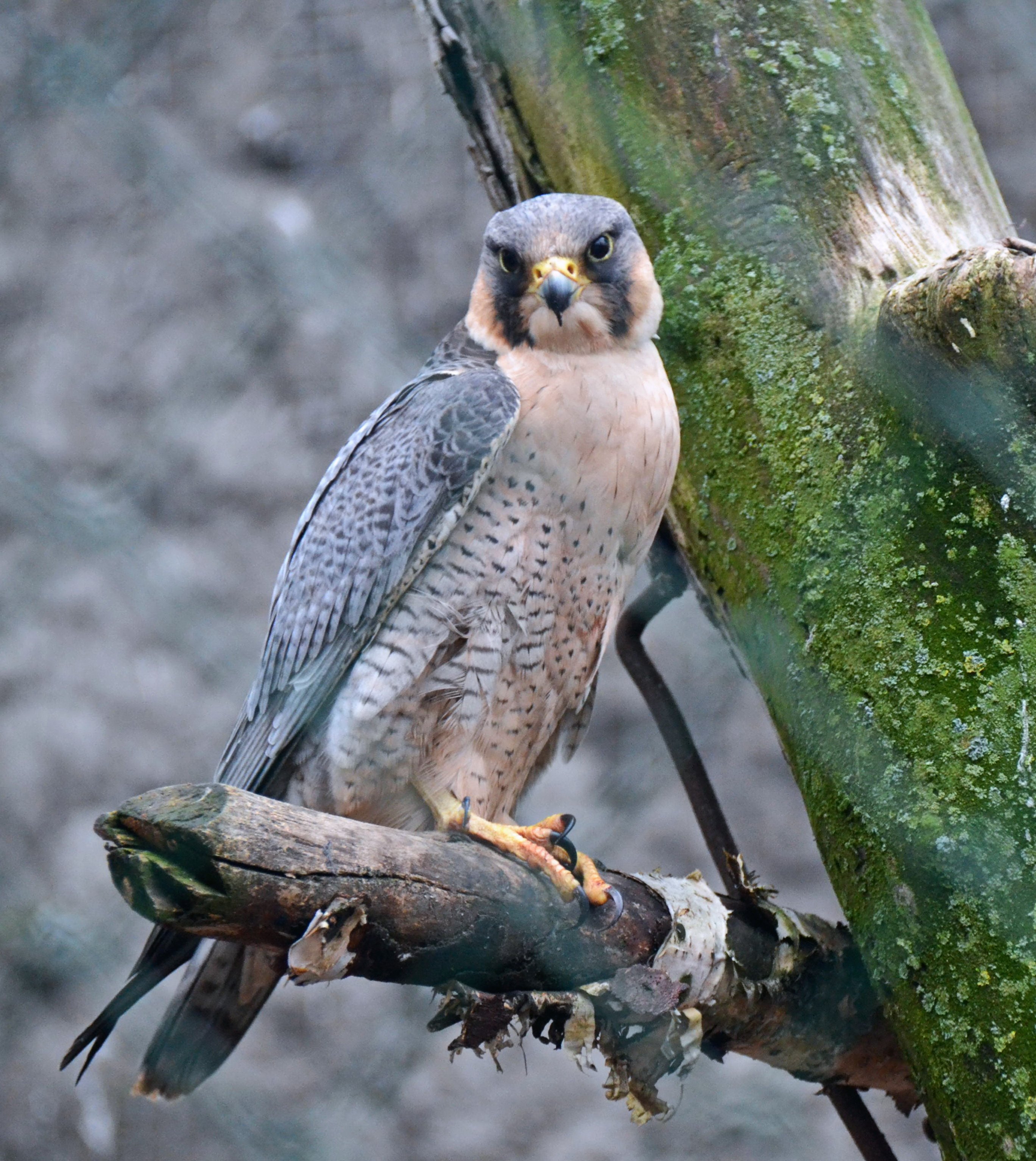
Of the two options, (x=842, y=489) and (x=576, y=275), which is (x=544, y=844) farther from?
(x=576, y=275)

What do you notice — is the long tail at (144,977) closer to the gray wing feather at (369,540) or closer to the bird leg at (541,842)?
the gray wing feather at (369,540)

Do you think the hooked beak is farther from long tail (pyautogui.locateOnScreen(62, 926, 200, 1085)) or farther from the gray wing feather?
long tail (pyautogui.locateOnScreen(62, 926, 200, 1085))

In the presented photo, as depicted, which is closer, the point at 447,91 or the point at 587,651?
the point at 587,651

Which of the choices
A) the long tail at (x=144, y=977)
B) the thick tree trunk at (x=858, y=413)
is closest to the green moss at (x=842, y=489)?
the thick tree trunk at (x=858, y=413)

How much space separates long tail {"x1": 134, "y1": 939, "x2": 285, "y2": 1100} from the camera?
2.09m

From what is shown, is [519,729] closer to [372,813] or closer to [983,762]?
[372,813]

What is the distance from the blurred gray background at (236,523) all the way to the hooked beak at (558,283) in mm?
1723

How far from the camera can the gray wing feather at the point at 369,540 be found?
2.03 m

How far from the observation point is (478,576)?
2.02 m

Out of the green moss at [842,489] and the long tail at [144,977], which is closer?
the green moss at [842,489]

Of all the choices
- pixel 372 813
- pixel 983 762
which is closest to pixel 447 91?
pixel 372 813

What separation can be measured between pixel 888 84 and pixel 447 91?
883mm

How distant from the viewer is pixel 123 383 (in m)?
4.39

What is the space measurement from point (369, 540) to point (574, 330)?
53 centimetres
